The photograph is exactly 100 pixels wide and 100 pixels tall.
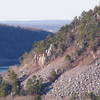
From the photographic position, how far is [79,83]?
40781 millimetres

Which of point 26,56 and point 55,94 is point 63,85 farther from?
point 26,56

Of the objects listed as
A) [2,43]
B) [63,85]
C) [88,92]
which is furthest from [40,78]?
[2,43]

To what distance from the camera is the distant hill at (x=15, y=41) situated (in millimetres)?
115606

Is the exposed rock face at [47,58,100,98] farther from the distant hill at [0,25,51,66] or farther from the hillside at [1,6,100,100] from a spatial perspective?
the distant hill at [0,25,51,66]

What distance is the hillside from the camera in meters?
40.6

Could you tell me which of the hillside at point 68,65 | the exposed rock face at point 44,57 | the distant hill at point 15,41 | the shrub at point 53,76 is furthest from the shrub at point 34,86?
the distant hill at point 15,41

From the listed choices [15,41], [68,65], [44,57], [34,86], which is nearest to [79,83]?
[34,86]

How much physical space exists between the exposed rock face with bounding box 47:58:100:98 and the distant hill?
201ft

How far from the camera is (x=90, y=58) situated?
43531 millimetres

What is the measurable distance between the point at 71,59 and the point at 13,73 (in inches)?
174

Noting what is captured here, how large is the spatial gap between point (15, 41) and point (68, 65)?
90.5 m

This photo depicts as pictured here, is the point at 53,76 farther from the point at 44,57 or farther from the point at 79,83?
the point at 44,57

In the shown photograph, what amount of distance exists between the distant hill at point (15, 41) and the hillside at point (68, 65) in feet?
181

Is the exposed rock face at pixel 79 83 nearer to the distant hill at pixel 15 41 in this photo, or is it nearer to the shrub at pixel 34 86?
the shrub at pixel 34 86
